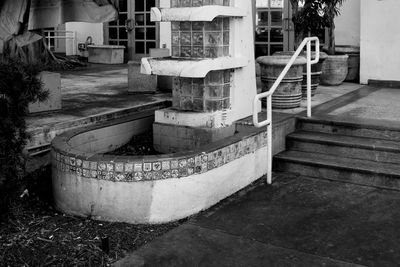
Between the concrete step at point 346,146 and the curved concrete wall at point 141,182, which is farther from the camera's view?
the concrete step at point 346,146

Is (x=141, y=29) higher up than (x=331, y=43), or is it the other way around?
(x=141, y=29)

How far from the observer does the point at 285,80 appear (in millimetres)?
7562

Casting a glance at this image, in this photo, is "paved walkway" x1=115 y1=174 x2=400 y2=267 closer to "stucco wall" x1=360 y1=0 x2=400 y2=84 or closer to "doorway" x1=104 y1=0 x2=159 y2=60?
"stucco wall" x1=360 y1=0 x2=400 y2=84

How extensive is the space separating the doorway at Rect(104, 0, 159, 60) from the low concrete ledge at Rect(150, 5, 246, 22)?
28.8ft

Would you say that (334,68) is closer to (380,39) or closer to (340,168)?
(380,39)

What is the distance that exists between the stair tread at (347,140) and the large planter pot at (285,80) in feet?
2.68

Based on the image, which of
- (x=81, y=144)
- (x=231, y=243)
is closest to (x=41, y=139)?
→ (x=81, y=144)

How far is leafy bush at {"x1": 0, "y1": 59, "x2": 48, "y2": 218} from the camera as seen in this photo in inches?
171

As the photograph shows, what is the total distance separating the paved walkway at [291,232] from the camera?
13.8ft

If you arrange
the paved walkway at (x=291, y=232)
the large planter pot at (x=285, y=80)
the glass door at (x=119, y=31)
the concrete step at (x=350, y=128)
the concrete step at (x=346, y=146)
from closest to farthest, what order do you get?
the paved walkway at (x=291, y=232)
the concrete step at (x=346, y=146)
the concrete step at (x=350, y=128)
the large planter pot at (x=285, y=80)
the glass door at (x=119, y=31)

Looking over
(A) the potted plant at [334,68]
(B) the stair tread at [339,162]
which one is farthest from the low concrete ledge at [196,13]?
(A) the potted plant at [334,68]

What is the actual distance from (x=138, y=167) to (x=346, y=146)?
2710mm

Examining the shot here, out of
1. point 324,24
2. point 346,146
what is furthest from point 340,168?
point 324,24

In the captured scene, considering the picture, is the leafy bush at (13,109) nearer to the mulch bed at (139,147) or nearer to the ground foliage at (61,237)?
the ground foliage at (61,237)
